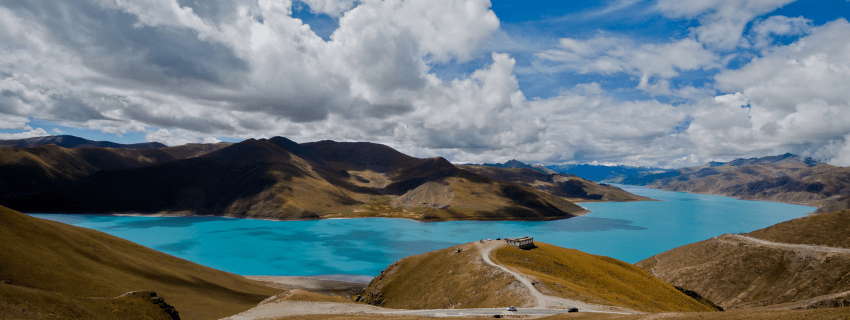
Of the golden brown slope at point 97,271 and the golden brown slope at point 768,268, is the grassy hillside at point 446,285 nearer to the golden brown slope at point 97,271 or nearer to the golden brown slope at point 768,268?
the golden brown slope at point 97,271

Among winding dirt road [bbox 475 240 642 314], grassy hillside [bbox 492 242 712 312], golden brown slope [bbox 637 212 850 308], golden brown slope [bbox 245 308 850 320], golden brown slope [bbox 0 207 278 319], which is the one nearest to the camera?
golden brown slope [bbox 245 308 850 320]

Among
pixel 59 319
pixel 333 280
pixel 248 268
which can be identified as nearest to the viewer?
pixel 59 319

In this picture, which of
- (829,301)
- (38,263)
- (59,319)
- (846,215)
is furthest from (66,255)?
(846,215)

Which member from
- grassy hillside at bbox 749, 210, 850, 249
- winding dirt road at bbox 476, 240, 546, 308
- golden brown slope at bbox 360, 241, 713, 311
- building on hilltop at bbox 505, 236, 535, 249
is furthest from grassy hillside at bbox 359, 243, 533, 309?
grassy hillside at bbox 749, 210, 850, 249

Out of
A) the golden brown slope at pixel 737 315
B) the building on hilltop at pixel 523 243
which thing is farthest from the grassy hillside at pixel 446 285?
the golden brown slope at pixel 737 315

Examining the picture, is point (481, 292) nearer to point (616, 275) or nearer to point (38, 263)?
point (616, 275)

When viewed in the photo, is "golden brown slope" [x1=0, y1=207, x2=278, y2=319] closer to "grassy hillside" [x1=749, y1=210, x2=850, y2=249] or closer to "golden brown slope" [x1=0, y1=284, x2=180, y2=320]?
"golden brown slope" [x1=0, y1=284, x2=180, y2=320]
